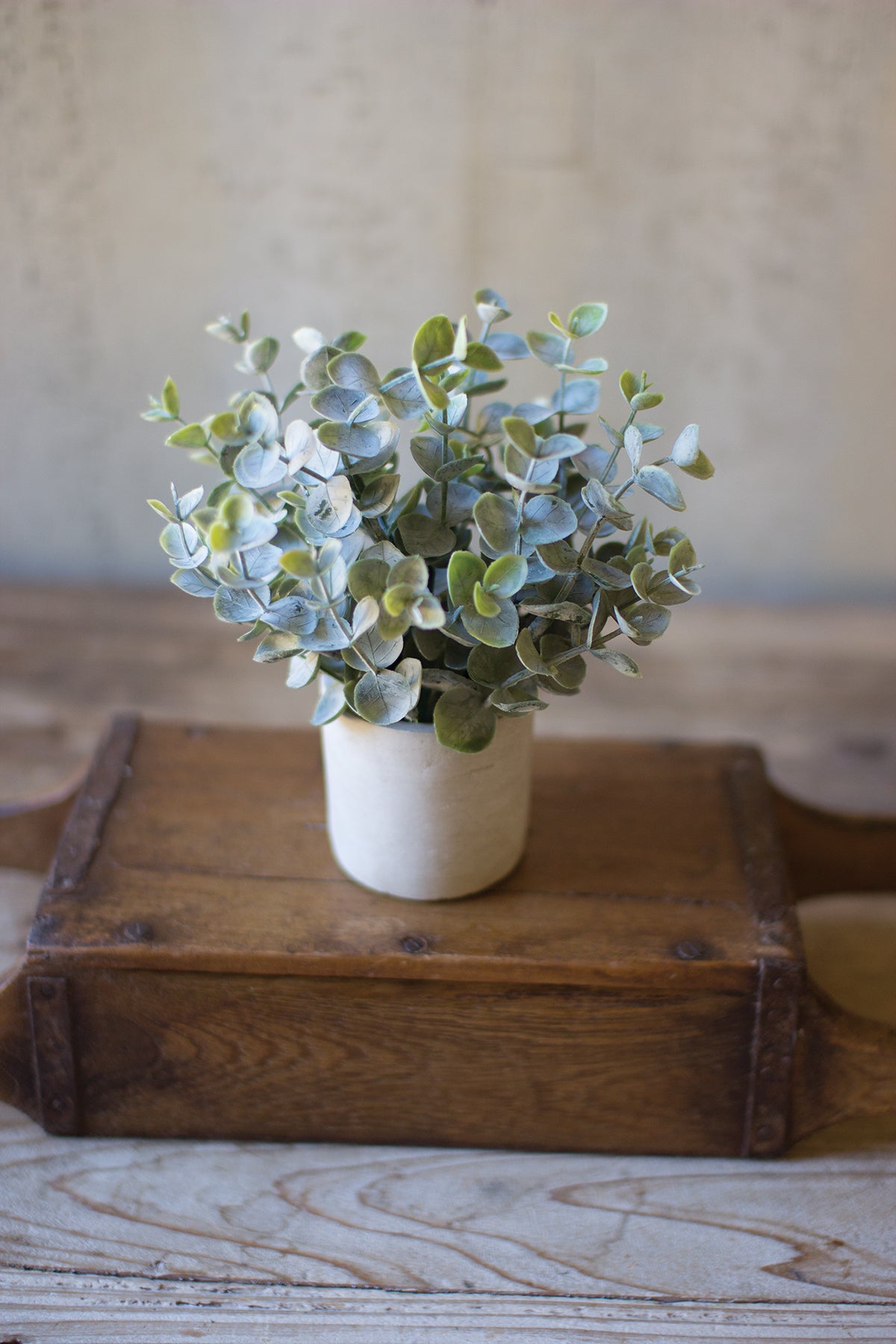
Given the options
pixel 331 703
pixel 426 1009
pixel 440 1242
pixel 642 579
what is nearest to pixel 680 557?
pixel 642 579

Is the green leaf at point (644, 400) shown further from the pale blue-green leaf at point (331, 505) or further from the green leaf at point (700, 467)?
the pale blue-green leaf at point (331, 505)

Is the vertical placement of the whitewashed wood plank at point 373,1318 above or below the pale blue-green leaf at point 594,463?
below

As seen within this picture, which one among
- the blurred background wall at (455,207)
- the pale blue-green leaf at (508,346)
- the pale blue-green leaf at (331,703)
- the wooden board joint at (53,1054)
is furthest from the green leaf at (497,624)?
the blurred background wall at (455,207)

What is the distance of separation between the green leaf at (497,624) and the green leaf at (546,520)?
0.04 metres

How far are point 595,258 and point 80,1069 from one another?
1208mm

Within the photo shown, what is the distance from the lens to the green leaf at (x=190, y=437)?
2.37 feet

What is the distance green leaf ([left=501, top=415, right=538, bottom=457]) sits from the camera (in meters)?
0.66

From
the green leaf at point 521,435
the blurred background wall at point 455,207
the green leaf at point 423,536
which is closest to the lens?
the green leaf at point 521,435

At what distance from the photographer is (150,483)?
1.72m

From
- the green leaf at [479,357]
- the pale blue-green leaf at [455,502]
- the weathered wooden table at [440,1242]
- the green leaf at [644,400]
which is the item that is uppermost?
the green leaf at [479,357]

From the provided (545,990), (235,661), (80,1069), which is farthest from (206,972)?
(235,661)

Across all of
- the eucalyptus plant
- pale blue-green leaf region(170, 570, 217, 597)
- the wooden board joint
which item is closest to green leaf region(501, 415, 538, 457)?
the eucalyptus plant

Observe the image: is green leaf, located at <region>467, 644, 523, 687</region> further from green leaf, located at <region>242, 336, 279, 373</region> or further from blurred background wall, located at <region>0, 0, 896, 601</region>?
blurred background wall, located at <region>0, 0, 896, 601</region>

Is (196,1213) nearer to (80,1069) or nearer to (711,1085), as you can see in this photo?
(80,1069)
